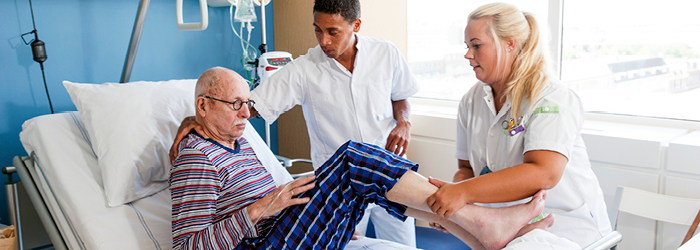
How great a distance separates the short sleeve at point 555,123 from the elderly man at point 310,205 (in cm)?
14

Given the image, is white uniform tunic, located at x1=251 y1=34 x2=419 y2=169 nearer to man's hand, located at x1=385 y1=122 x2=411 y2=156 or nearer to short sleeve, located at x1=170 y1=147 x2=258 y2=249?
man's hand, located at x1=385 y1=122 x2=411 y2=156

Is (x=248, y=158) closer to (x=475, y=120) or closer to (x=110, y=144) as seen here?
(x=110, y=144)

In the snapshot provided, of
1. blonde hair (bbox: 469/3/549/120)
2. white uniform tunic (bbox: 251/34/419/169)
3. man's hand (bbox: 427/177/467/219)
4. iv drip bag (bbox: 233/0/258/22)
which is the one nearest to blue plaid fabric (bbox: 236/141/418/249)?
man's hand (bbox: 427/177/467/219)

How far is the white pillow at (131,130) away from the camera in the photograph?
1.81 metres

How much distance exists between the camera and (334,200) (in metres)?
1.45

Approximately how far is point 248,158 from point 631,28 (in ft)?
6.10

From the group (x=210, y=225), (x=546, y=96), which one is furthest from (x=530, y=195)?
(x=210, y=225)

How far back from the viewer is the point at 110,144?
6.05 ft

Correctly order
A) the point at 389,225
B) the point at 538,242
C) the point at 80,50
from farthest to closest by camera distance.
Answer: the point at 80,50
the point at 389,225
the point at 538,242


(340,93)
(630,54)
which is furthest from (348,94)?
(630,54)

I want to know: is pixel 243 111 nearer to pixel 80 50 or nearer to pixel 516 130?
pixel 516 130

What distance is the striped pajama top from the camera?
1.40 metres

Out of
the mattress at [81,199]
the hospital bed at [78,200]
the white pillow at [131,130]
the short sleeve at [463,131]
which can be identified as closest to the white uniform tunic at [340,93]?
the hospital bed at [78,200]

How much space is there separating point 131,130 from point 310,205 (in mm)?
838
